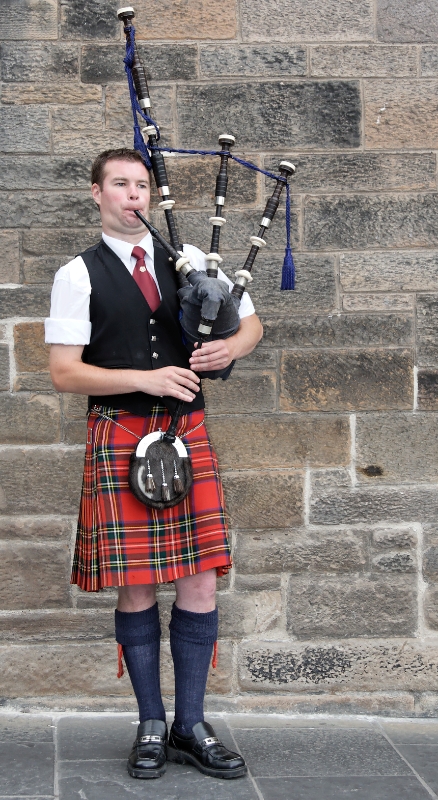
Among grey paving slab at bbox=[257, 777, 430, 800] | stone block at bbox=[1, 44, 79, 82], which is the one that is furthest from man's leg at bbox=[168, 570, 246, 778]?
stone block at bbox=[1, 44, 79, 82]

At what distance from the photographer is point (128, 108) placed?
3492 millimetres

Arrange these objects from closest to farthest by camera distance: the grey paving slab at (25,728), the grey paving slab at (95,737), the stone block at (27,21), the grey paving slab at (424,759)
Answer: the grey paving slab at (424,759)
the grey paving slab at (95,737)
the grey paving slab at (25,728)
the stone block at (27,21)

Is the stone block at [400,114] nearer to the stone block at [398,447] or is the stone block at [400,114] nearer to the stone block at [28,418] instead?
the stone block at [398,447]

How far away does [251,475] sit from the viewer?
3.51 meters

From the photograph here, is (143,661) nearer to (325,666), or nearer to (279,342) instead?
(325,666)

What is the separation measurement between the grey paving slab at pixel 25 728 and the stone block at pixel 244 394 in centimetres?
120

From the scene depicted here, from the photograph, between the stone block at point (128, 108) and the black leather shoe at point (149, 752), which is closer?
the black leather shoe at point (149, 752)

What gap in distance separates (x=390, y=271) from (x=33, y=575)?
5.47 ft

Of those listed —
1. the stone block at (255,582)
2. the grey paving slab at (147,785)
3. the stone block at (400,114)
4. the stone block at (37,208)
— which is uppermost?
the stone block at (400,114)

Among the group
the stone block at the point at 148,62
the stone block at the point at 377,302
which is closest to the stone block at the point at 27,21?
the stone block at the point at 148,62

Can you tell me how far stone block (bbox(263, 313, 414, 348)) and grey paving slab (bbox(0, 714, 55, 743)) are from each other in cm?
151

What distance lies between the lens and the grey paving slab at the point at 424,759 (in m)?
2.82

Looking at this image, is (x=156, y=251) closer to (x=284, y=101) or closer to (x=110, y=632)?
(x=284, y=101)

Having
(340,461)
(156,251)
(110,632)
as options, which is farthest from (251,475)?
(156,251)
